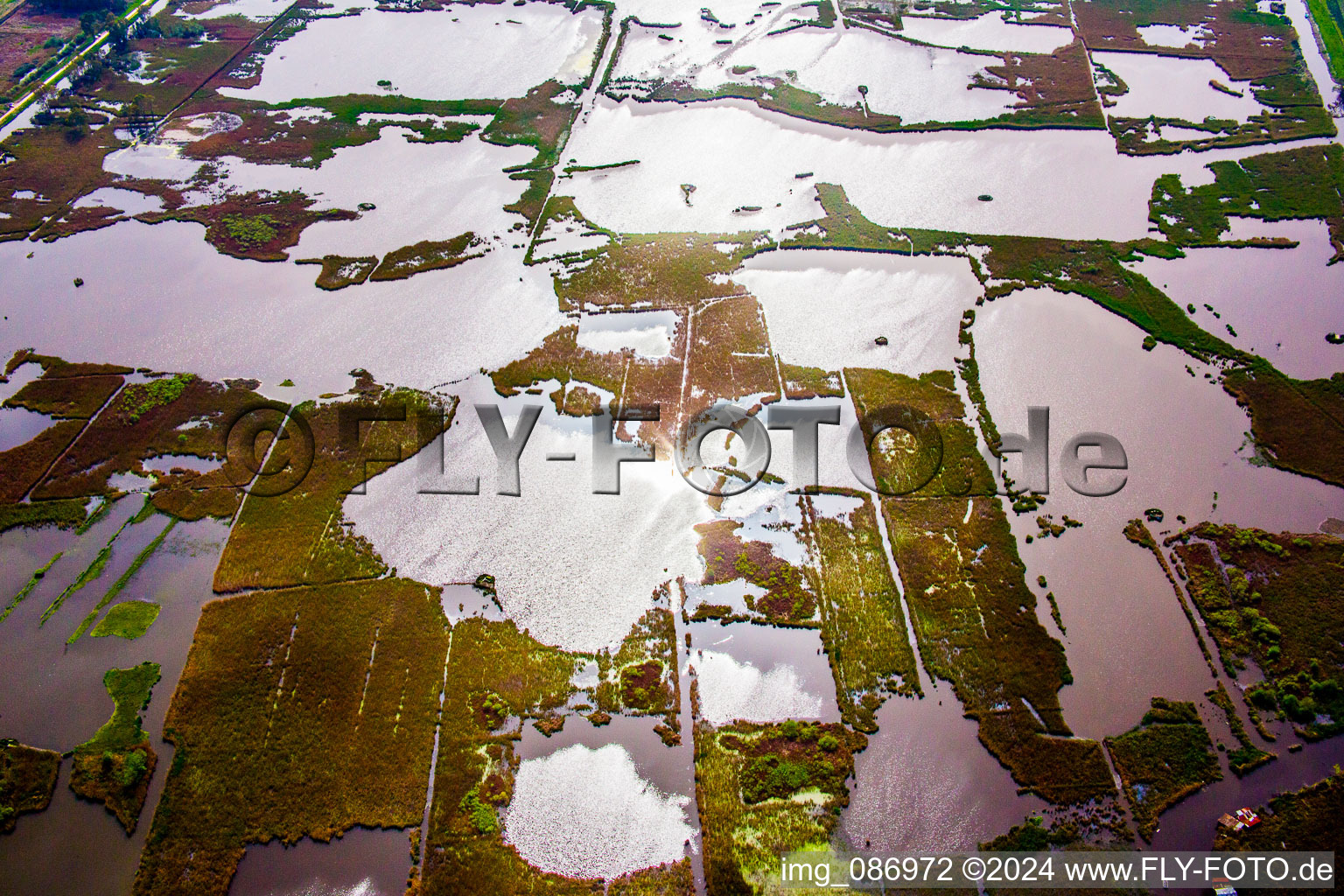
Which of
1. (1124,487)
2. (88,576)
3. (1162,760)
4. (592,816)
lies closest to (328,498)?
(88,576)

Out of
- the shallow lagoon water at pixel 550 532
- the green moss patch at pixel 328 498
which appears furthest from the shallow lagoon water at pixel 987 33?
the green moss patch at pixel 328 498

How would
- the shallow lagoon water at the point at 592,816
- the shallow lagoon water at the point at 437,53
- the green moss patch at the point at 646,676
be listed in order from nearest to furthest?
the shallow lagoon water at the point at 592,816, the green moss patch at the point at 646,676, the shallow lagoon water at the point at 437,53

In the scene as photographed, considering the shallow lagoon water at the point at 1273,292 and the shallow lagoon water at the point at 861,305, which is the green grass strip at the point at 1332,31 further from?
the shallow lagoon water at the point at 861,305

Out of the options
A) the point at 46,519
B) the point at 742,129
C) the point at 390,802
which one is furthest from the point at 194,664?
the point at 742,129

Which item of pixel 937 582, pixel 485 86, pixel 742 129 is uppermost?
pixel 485 86

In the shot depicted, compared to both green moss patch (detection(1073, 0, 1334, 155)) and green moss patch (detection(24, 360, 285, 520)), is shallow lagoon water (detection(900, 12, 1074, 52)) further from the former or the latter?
green moss patch (detection(24, 360, 285, 520))

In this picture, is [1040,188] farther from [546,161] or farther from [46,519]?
[46,519]
